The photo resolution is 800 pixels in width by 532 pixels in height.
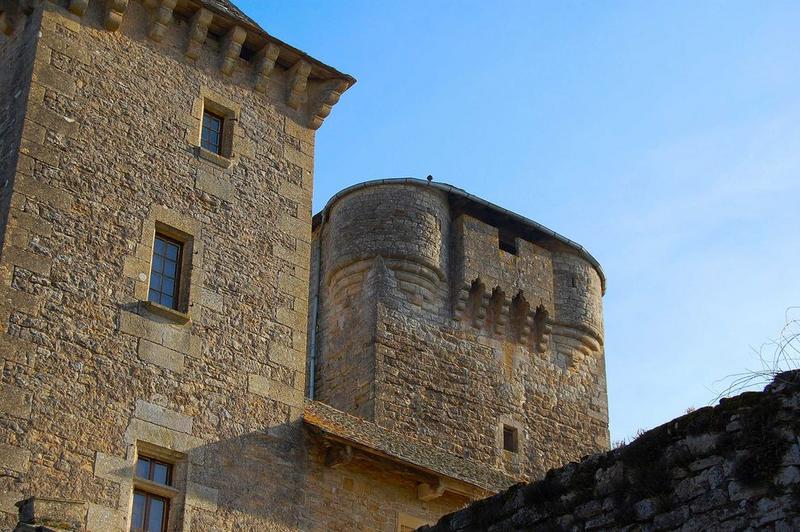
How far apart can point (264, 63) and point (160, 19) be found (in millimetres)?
1452

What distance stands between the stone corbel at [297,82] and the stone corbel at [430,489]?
4.98m

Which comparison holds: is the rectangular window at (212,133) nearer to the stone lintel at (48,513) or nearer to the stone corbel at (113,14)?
the stone corbel at (113,14)

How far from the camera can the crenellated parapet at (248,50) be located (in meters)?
13.8

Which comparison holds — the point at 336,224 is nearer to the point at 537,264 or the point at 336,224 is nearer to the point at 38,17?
the point at 537,264

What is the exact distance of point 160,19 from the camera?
14078 mm

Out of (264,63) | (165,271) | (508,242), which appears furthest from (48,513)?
(508,242)

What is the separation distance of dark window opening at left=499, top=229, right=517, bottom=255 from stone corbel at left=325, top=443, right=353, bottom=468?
899 cm

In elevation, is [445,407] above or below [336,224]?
below

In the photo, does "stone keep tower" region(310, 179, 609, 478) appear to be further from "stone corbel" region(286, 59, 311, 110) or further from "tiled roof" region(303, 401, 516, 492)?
"stone corbel" region(286, 59, 311, 110)

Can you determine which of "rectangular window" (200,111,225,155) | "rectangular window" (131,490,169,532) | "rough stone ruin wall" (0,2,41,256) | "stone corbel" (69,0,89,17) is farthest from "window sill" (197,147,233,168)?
"rectangular window" (131,490,169,532)

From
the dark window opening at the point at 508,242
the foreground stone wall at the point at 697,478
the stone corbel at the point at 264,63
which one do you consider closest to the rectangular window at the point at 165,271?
the stone corbel at the point at 264,63

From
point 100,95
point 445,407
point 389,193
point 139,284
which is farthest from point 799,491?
point 389,193

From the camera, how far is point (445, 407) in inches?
750

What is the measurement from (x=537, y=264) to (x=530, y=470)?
3.81 metres
